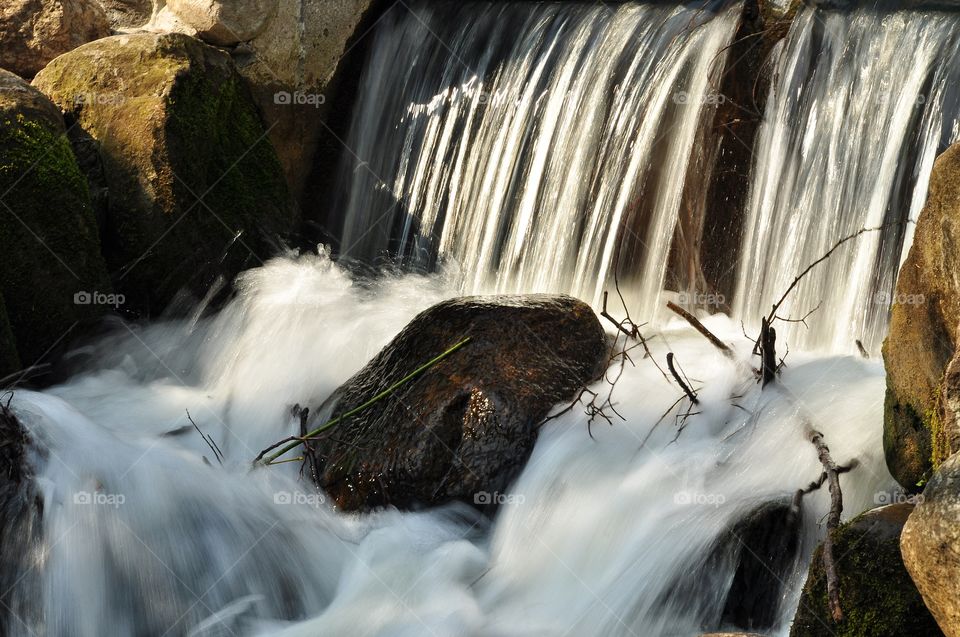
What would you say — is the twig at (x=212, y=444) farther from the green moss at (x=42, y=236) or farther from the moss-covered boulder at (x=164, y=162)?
the moss-covered boulder at (x=164, y=162)

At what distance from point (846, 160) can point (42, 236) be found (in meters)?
4.32

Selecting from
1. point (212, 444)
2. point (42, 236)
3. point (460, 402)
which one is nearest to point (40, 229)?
point (42, 236)

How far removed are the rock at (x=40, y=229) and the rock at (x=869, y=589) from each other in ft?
14.9

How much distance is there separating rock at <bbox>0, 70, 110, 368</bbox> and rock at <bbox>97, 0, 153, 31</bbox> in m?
2.02

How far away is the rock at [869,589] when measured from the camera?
3.18m

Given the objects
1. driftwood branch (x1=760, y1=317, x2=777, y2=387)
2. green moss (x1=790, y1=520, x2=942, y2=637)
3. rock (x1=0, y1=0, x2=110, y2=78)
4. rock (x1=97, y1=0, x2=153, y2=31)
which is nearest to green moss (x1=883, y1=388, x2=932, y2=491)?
green moss (x1=790, y1=520, x2=942, y2=637)

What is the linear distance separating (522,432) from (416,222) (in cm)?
321

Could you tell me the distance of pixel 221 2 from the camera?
26.0 ft

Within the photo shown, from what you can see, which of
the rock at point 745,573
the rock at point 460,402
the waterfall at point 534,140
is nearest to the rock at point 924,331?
the rock at point 745,573

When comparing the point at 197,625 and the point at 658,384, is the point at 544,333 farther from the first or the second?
the point at 197,625

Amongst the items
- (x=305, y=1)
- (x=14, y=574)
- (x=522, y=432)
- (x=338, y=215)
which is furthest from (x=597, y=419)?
(x=305, y=1)

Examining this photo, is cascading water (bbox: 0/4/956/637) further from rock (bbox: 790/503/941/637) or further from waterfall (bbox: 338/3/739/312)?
rock (bbox: 790/503/941/637)

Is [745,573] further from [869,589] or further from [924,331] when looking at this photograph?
[924,331]

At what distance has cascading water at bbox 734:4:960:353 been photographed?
18.7ft
